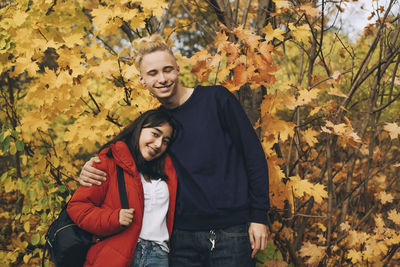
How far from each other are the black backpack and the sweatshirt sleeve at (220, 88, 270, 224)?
72 centimetres

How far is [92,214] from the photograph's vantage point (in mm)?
1649

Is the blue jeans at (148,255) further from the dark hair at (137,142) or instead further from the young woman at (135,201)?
the dark hair at (137,142)

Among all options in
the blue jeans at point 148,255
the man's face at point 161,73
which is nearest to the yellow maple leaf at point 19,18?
the man's face at point 161,73

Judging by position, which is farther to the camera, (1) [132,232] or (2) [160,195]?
(2) [160,195]

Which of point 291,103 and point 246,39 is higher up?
point 246,39

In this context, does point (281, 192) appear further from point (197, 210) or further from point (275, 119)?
point (197, 210)

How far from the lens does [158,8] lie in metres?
2.30

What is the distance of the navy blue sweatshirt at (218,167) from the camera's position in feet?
5.82

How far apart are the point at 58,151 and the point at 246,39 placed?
2249 mm

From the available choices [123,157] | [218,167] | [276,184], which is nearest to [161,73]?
[123,157]

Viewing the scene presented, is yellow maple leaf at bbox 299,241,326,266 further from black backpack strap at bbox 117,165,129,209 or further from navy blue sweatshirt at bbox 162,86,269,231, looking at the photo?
black backpack strap at bbox 117,165,129,209

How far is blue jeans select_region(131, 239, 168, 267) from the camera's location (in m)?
1.78

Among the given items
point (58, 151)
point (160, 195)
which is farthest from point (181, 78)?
point (160, 195)

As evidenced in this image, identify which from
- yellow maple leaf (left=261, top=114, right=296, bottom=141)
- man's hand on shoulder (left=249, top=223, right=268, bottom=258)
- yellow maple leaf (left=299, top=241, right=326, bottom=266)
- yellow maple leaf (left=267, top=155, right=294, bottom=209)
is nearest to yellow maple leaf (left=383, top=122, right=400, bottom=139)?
yellow maple leaf (left=261, top=114, right=296, bottom=141)
